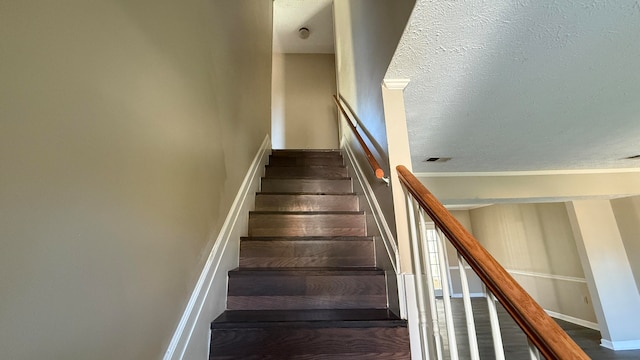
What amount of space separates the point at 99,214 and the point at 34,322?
8.4 inches

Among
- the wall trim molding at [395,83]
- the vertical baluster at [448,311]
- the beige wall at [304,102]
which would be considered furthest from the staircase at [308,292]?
the beige wall at [304,102]

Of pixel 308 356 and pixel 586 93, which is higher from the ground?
pixel 586 93

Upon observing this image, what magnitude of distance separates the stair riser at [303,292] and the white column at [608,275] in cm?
421

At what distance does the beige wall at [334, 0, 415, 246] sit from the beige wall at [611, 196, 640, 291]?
4.02m

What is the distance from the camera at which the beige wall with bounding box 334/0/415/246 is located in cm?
128

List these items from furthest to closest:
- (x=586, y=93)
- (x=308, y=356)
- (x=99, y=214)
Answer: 1. (x=586, y=93)
2. (x=308, y=356)
3. (x=99, y=214)

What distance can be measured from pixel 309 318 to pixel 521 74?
61.4 inches

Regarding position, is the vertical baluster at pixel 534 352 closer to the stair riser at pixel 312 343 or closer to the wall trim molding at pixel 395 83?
the stair riser at pixel 312 343

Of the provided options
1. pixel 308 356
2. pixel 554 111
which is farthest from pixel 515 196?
pixel 308 356

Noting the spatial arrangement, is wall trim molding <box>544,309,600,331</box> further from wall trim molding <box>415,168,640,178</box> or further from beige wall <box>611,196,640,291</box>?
wall trim molding <box>415,168,640,178</box>

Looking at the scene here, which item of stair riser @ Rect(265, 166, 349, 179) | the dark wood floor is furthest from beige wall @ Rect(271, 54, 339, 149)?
the dark wood floor

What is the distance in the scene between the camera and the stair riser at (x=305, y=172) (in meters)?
2.65

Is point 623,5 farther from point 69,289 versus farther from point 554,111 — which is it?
point 69,289

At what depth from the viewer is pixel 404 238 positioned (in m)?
1.31
